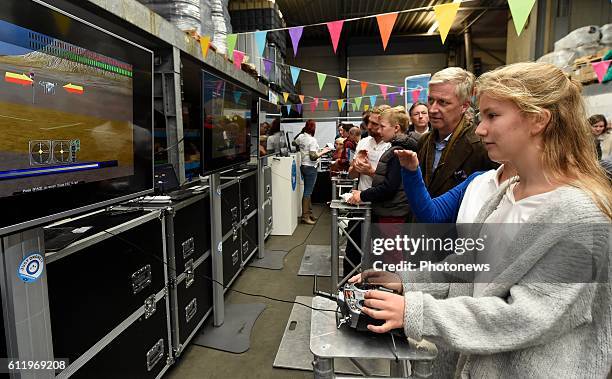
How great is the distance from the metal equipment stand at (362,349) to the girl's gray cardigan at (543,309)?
12cm

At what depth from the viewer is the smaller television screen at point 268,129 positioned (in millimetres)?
4274

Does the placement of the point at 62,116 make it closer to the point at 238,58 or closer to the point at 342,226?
the point at 342,226

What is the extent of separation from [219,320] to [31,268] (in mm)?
2031

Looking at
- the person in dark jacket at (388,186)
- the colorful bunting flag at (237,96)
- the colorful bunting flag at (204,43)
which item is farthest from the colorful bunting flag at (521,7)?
the colorful bunting flag at (204,43)

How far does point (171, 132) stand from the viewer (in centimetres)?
307

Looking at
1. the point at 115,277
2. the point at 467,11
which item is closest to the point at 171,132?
the point at 115,277

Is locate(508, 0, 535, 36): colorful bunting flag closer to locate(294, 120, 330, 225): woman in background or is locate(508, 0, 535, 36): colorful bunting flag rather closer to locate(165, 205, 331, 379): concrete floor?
locate(165, 205, 331, 379): concrete floor

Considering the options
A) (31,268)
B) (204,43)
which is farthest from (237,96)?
(31,268)

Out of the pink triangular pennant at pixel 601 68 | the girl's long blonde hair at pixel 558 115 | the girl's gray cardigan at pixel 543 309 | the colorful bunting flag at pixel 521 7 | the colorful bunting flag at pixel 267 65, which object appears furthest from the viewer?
the colorful bunting flag at pixel 267 65

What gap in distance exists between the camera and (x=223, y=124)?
9.10ft

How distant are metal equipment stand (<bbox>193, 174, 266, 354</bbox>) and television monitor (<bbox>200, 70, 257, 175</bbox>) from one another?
241 mm

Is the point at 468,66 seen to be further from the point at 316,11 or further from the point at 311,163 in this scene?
the point at 311,163

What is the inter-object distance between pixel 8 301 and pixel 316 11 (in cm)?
1067

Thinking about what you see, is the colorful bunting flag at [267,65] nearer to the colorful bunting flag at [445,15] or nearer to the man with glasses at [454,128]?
the colorful bunting flag at [445,15]
